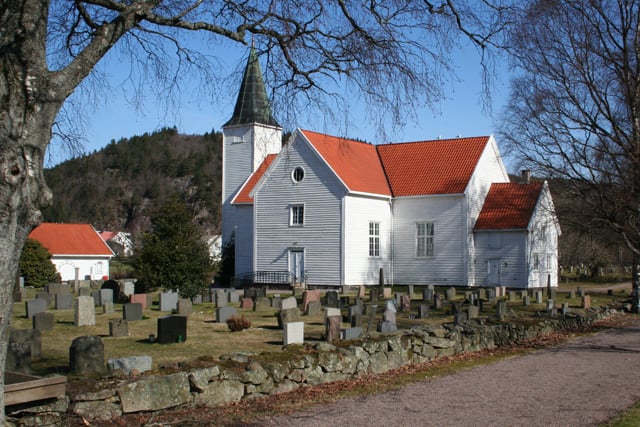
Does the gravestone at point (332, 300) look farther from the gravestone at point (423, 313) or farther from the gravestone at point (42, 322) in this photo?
the gravestone at point (42, 322)

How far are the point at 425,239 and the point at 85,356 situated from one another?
103 ft

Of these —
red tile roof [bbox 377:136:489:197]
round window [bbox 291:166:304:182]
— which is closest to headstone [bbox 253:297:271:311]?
round window [bbox 291:166:304:182]

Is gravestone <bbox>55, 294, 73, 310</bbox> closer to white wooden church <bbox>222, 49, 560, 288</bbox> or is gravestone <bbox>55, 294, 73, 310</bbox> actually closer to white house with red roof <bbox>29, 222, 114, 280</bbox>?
white wooden church <bbox>222, 49, 560, 288</bbox>

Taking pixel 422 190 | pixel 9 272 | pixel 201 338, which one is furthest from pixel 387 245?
pixel 9 272

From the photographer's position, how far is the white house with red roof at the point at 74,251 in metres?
56.9

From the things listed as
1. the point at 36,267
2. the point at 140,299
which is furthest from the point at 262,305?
the point at 36,267

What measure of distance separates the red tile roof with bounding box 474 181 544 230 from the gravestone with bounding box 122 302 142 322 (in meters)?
23.5

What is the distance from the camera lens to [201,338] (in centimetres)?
1694

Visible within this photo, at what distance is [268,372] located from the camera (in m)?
10.7

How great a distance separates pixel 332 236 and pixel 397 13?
30.3 metres

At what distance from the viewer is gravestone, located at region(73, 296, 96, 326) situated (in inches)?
765

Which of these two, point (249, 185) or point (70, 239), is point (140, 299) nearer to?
point (249, 185)

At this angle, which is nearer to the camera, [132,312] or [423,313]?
[132,312]

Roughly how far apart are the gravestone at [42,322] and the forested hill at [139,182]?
114 meters
